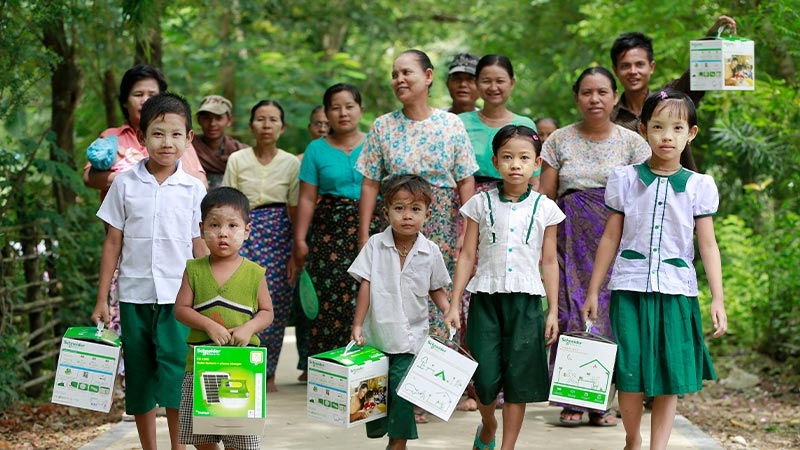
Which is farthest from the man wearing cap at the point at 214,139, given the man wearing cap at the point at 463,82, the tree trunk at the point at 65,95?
the man wearing cap at the point at 463,82

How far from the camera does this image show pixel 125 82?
6.10 metres

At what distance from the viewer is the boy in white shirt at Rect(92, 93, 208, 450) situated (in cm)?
508

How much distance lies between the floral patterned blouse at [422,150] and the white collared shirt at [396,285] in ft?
2.88

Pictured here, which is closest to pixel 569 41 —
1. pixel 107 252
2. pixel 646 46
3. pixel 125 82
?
pixel 646 46

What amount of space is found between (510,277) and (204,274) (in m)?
1.45

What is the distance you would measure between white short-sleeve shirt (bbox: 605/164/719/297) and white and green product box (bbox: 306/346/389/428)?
1.19 m

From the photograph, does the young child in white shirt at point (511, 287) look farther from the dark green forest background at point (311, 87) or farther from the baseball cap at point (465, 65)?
the dark green forest background at point (311, 87)

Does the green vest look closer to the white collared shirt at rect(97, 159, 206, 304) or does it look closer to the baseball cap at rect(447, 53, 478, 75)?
the white collared shirt at rect(97, 159, 206, 304)

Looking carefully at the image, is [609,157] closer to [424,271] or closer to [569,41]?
[424,271]

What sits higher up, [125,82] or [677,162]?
[125,82]

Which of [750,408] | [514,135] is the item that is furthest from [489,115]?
[750,408]

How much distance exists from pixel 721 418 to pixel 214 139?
405 cm

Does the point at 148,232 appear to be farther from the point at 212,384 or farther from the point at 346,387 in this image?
the point at 346,387

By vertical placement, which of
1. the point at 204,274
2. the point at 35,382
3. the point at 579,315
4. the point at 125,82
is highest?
the point at 125,82
